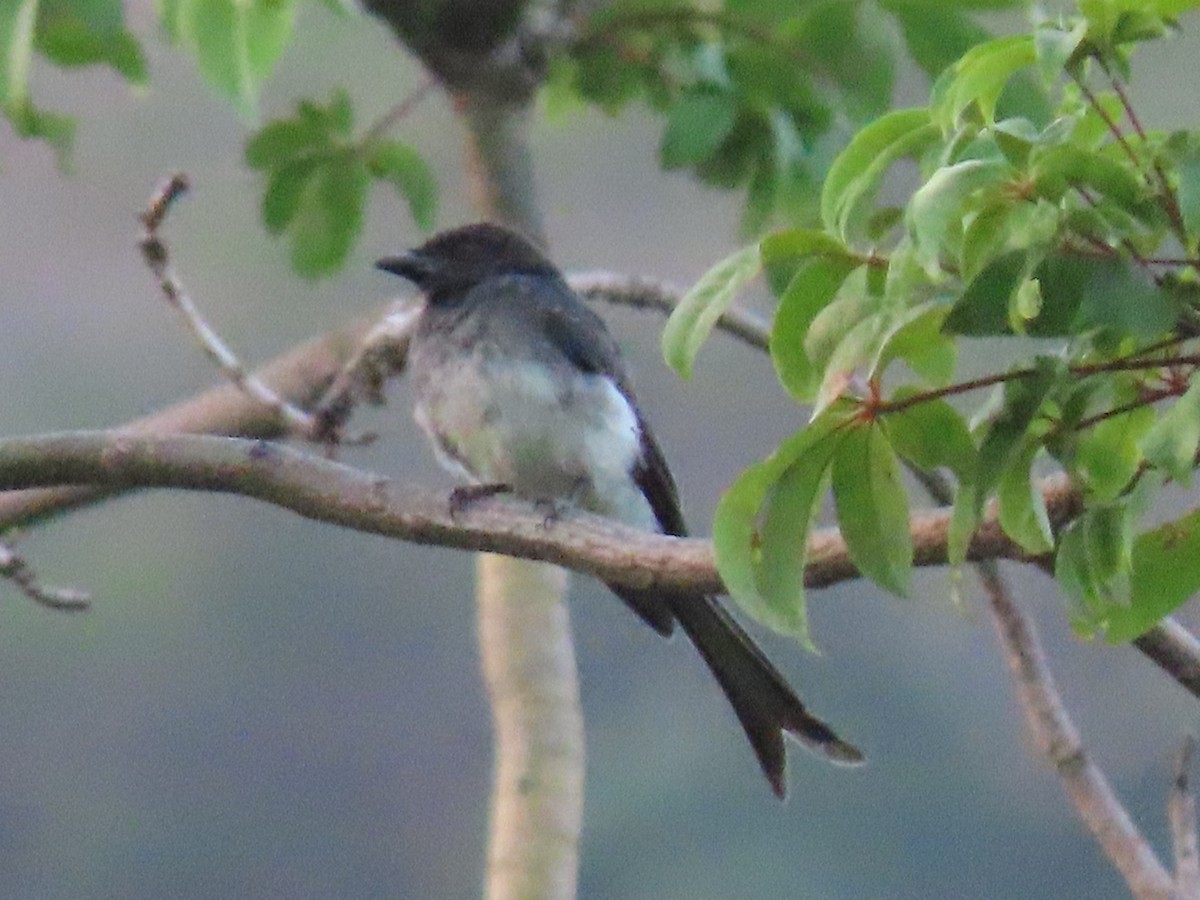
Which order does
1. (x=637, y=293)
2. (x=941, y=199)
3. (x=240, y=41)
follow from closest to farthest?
(x=941, y=199) → (x=240, y=41) → (x=637, y=293)

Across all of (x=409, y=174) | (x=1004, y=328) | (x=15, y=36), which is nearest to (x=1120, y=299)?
(x=1004, y=328)

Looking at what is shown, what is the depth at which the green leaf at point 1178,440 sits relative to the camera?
614mm

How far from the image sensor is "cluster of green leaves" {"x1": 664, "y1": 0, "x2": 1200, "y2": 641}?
607 millimetres

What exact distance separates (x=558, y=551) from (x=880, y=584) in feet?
0.82

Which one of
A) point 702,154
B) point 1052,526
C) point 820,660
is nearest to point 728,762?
point 820,660

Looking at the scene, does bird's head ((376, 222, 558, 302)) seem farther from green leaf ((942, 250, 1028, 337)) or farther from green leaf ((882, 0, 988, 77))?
green leaf ((942, 250, 1028, 337))

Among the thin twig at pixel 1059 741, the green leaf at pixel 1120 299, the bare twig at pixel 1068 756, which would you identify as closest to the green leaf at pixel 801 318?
the green leaf at pixel 1120 299

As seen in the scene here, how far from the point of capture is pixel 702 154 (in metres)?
1.46

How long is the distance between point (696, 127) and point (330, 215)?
1.26 feet

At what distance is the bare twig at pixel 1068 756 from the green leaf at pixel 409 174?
66 cm

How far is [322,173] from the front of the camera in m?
1.64

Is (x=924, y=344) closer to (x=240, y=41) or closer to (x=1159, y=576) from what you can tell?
(x=1159, y=576)

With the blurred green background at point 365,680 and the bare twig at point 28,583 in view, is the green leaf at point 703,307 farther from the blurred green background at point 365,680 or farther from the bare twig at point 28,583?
the blurred green background at point 365,680

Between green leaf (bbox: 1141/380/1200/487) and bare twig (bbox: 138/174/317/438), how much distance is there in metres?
0.65
